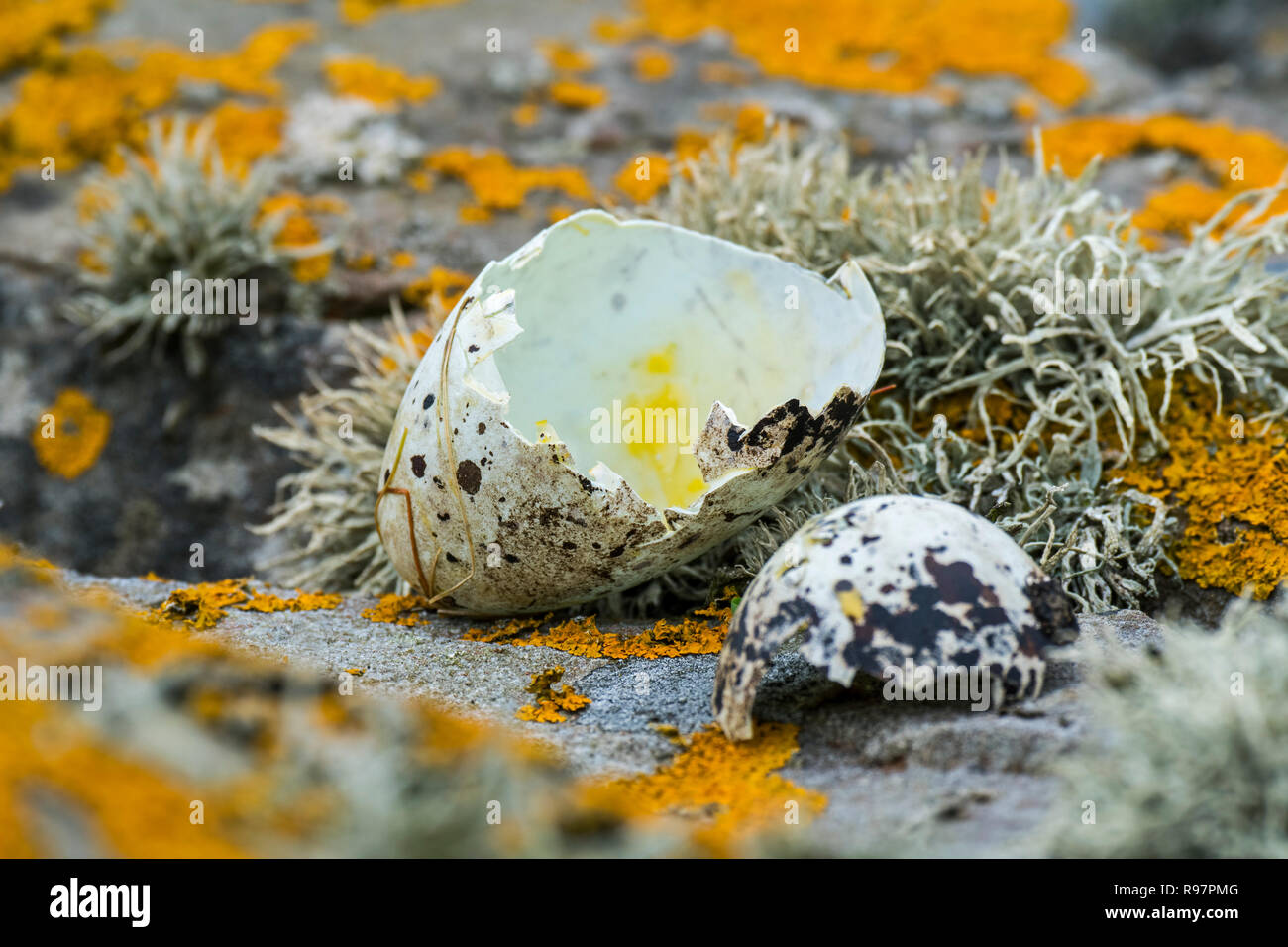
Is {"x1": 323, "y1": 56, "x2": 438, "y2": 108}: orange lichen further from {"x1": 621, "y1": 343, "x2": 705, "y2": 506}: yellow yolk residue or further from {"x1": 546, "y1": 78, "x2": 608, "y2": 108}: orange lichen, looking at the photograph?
{"x1": 621, "y1": 343, "x2": 705, "y2": 506}: yellow yolk residue

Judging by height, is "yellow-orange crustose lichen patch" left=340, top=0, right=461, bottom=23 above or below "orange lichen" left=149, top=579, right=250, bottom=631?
above

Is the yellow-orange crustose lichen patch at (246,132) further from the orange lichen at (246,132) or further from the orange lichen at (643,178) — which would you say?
the orange lichen at (643,178)

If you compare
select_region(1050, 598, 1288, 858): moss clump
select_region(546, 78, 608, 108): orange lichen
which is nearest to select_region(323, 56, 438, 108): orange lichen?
select_region(546, 78, 608, 108): orange lichen

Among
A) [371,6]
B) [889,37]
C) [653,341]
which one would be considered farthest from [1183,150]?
[371,6]

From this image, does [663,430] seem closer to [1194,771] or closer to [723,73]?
[1194,771]
